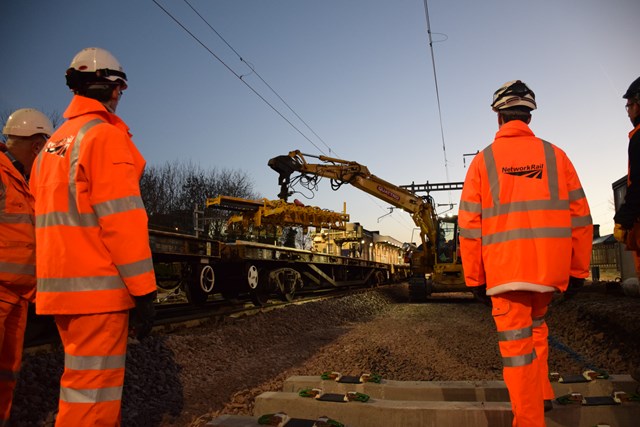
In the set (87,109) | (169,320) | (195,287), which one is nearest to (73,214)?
(87,109)

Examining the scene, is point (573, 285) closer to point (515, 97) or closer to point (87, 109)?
point (515, 97)

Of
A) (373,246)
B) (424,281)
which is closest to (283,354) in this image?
(424,281)

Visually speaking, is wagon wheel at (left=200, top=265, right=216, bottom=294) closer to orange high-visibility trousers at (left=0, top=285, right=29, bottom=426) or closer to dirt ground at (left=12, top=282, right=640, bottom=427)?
dirt ground at (left=12, top=282, right=640, bottom=427)

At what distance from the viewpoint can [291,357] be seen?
555 centimetres

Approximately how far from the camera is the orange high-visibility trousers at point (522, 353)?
2.19 metres

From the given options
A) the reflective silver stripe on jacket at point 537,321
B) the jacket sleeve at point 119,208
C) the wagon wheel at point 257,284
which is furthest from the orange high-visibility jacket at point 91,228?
the wagon wheel at point 257,284

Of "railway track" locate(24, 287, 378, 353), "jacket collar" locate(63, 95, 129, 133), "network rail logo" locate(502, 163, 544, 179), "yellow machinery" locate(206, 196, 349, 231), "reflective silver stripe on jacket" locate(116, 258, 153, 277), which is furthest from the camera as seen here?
"yellow machinery" locate(206, 196, 349, 231)

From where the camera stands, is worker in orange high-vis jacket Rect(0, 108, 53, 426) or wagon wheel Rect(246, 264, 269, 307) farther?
wagon wheel Rect(246, 264, 269, 307)

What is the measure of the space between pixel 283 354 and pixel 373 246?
73.7 ft

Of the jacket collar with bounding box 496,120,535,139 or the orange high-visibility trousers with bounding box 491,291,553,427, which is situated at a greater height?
the jacket collar with bounding box 496,120,535,139

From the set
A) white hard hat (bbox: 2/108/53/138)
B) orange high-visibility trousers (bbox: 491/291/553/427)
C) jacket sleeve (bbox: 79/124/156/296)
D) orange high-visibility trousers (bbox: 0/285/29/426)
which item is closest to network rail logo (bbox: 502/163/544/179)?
orange high-visibility trousers (bbox: 491/291/553/427)

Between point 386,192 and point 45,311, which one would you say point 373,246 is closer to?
point 386,192

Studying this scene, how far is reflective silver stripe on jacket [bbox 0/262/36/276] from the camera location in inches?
98.0

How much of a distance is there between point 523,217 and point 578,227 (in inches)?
15.5
